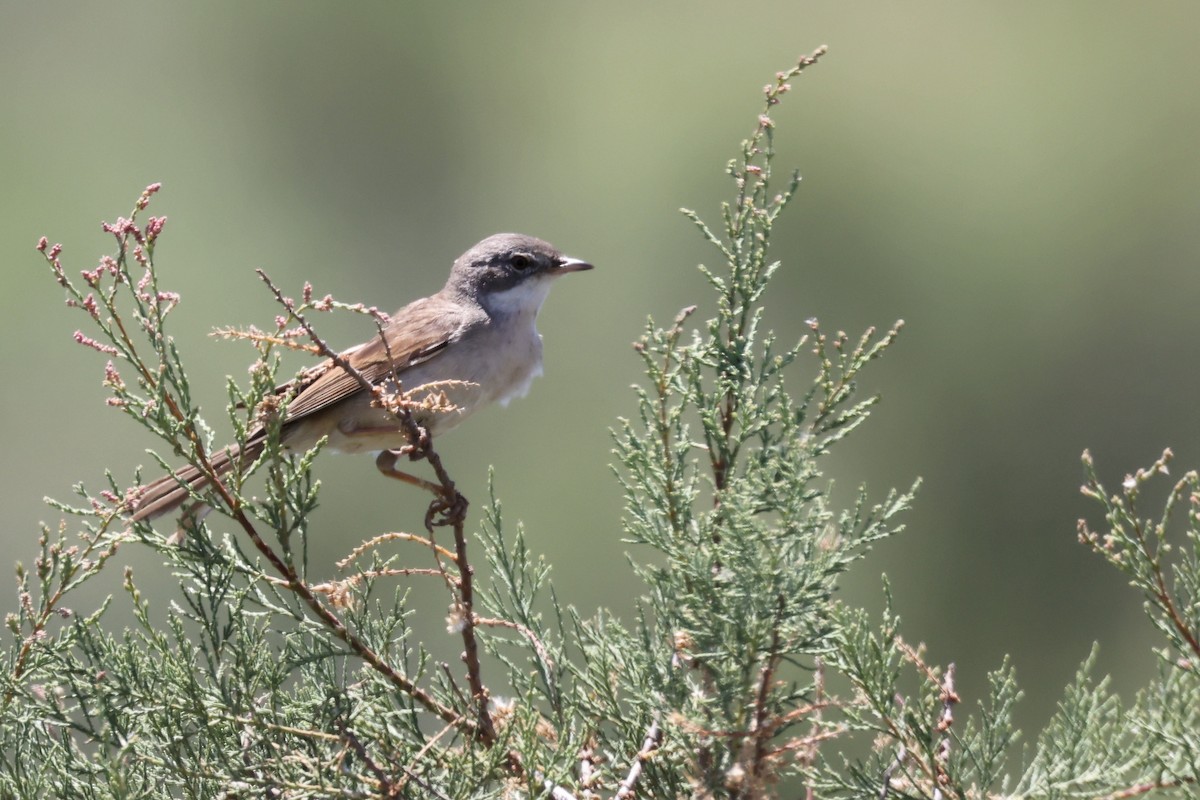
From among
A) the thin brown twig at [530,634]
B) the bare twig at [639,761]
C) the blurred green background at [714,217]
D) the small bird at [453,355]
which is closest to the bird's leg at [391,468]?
the small bird at [453,355]

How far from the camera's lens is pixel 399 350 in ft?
16.9

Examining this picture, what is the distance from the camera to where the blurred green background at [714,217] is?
16.7 metres

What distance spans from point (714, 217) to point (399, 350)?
1393cm

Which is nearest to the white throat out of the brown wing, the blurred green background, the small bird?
the small bird

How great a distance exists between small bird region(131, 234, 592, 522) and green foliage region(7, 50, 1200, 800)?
51.9 inches

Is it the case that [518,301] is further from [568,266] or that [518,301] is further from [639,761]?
[639,761]

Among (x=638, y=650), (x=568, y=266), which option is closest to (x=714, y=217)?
(x=568, y=266)

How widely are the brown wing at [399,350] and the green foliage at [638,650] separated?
1.60m

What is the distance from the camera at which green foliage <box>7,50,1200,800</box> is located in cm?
256

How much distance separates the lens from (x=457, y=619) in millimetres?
2920

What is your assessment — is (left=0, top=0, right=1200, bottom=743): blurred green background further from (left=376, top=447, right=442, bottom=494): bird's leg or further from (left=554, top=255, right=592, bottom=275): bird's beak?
(left=376, top=447, right=442, bottom=494): bird's leg

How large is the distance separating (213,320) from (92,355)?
3165 mm

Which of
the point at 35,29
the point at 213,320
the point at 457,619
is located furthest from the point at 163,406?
the point at 35,29

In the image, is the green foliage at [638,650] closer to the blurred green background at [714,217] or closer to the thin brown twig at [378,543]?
the thin brown twig at [378,543]
